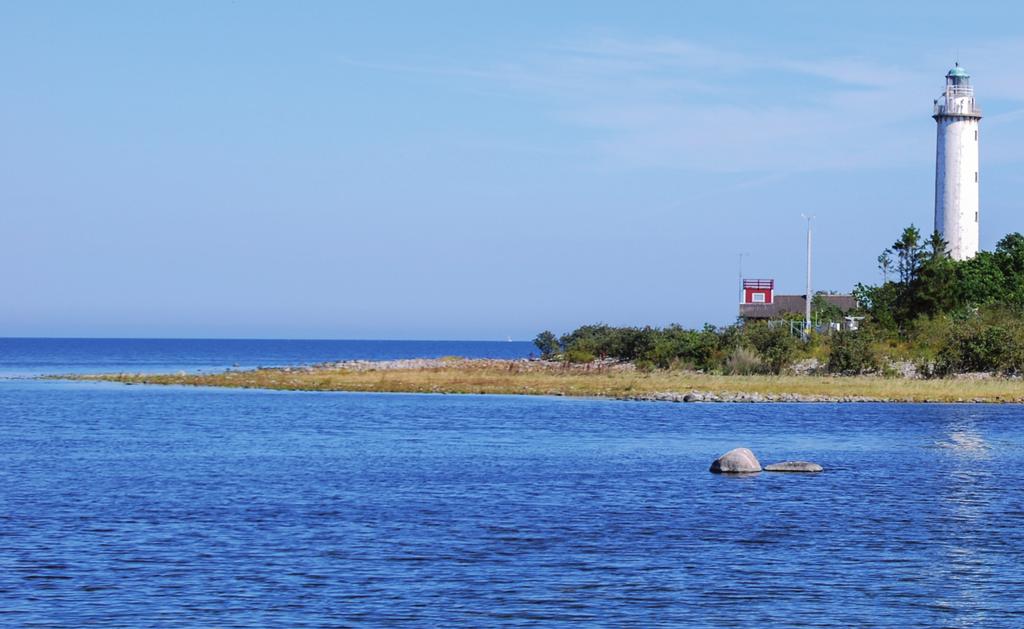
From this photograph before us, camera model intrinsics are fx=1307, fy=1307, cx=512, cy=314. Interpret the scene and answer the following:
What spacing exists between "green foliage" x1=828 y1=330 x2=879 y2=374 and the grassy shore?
224 centimetres

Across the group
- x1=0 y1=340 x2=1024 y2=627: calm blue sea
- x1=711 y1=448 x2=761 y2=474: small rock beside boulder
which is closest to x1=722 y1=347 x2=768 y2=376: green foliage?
x1=0 y1=340 x2=1024 y2=627: calm blue sea

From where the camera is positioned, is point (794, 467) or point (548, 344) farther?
point (548, 344)

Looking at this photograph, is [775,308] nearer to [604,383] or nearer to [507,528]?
[604,383]

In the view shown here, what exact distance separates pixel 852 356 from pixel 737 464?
53.1 metres

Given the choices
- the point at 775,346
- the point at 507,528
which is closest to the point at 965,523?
the point at 507,528

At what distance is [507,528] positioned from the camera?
28547mm

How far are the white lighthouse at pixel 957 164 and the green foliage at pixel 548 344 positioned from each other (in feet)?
132

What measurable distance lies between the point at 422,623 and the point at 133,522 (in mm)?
11802

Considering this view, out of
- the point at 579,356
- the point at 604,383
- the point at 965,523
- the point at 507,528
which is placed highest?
the point at 579,356

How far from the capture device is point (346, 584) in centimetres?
2244

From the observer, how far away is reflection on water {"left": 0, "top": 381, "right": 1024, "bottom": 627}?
68.6 ft

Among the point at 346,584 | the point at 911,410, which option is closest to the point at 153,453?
the point at 346,584

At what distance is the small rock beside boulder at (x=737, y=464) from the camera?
1529 inches

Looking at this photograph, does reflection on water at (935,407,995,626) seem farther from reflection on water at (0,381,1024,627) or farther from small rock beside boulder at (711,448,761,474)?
small rock beside boulder at (711,448,761,474)
